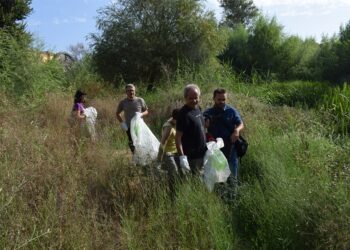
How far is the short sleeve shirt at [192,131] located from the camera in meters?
5.39

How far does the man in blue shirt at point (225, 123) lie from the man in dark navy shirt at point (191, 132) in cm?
20

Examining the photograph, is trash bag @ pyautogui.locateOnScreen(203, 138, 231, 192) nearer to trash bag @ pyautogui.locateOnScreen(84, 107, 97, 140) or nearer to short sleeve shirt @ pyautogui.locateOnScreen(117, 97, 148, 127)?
short sleeve shirt @ pyautogui.locateOnScreen(117, 97, 148, 127)

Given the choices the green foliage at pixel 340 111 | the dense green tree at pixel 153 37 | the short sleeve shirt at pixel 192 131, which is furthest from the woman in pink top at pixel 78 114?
the dense green tree at pixel 153 37

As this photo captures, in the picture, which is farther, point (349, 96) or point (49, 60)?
point (49, 60)

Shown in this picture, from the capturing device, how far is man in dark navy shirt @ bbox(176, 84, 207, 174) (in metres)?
5.38

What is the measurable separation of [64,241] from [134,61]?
46.8ft

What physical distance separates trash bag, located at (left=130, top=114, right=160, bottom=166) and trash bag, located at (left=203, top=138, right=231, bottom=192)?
0.82m

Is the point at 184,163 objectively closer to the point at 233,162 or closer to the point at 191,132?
the point at 191,132

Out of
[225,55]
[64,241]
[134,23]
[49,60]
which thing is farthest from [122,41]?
[64,241]

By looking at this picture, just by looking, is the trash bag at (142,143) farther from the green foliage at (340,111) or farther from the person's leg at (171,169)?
the green foliage at (340,111)

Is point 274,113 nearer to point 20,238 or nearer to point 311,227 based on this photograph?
point 311,227

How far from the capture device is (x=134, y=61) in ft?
57.7

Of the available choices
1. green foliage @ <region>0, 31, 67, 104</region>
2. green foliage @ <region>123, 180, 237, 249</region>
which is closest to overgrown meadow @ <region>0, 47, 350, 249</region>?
green foliage @ <region>123, 180, 237, 249</region>

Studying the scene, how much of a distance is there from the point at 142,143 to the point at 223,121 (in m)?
1.49
